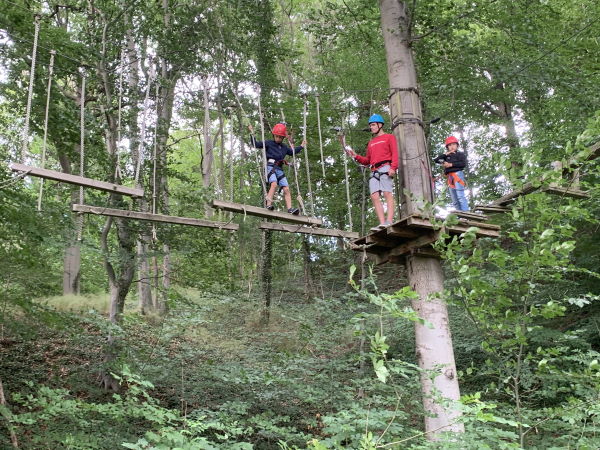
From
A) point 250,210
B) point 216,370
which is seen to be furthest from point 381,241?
point 216,370

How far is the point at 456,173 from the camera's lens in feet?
19.0

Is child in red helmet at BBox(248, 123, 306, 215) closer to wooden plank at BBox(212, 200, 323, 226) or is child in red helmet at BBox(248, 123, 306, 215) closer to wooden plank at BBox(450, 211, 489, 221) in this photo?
wooden plank at BBox(212, 200, 323, 226)

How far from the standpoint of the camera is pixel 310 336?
6238 mm

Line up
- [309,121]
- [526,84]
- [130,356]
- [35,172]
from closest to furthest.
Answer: [35,172], [526,84], [130,356], [309,121]

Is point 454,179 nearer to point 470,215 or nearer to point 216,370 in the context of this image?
point 470,215

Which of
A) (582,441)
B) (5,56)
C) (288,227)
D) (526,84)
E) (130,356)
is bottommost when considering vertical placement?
(582,441)

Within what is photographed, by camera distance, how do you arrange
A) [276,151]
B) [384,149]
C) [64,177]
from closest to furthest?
[64,177] < [384,149] < [276,151]

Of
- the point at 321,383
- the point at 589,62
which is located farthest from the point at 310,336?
the point at 589,62

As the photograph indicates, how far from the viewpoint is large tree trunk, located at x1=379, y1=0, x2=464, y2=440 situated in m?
4.33

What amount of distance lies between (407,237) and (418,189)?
562mm

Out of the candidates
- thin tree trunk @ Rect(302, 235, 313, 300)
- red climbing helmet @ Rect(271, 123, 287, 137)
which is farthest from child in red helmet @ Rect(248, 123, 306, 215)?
thin tree trunk @ Rect(302, 235, 313, 300)

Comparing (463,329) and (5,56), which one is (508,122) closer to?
(463,329)

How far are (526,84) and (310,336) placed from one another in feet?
13.0

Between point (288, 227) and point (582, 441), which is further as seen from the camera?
point (288, 227)
